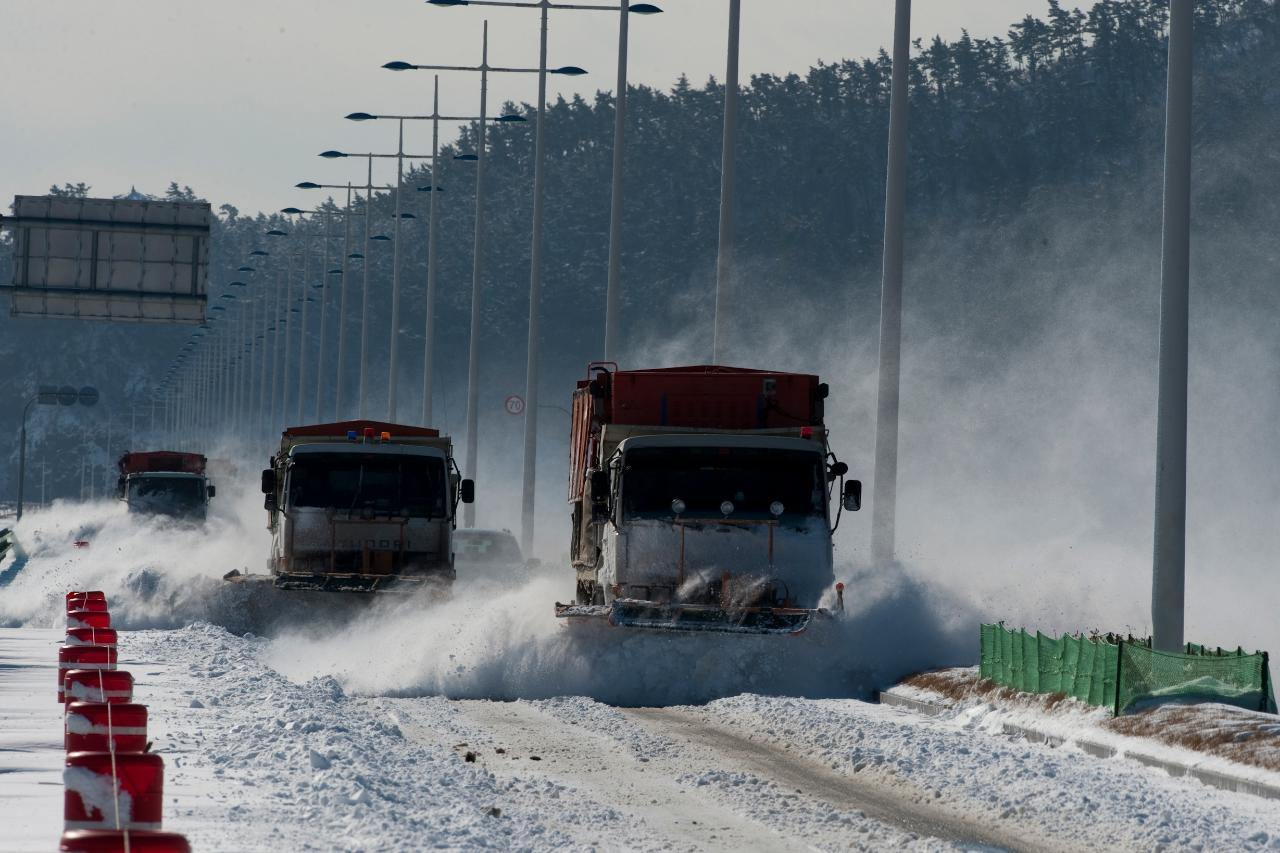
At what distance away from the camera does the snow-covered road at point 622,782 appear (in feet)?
39.9

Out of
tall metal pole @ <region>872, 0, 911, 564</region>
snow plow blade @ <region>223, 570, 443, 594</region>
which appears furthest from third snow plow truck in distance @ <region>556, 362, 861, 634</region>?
snow plow blade @ <region>223, 570, 443, 594</region>

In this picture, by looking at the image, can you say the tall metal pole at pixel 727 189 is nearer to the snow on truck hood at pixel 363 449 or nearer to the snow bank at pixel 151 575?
the snow on truck hood at pixel 363 449

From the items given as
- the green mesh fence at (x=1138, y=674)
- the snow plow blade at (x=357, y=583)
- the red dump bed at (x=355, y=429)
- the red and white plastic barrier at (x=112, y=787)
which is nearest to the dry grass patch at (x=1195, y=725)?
the green mesh fence at (x=1138, y=674)

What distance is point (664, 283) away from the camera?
169 meters

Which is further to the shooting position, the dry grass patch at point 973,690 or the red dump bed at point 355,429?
the red dump bed at point 355,429

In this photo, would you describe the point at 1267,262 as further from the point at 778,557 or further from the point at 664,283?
the point at 778,557

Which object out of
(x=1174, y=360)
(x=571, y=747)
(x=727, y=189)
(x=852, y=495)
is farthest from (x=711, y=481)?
(x=727, y=189)

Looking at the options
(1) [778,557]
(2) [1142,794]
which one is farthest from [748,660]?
(2) [1142,794]

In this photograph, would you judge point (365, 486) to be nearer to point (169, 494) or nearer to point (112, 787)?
point (112, 787)

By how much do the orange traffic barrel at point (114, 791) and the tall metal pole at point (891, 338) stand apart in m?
19.0

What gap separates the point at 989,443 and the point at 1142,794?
8311 cm

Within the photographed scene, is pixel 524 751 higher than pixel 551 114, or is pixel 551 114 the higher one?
pixel 551 114

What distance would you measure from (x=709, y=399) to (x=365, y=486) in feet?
23.2

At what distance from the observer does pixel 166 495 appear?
168 ft
